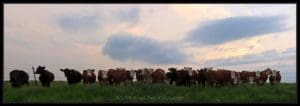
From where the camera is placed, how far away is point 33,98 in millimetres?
21094

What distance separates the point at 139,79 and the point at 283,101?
5605 millimetres

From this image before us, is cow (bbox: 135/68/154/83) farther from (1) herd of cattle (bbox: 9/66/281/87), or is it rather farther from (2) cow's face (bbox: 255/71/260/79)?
(2) cow's face (bbox: 255/71/260/79)

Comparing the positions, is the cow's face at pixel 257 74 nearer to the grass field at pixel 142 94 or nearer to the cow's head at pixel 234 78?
the grass field at pixel 142 94

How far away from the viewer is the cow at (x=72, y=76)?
21.9 m

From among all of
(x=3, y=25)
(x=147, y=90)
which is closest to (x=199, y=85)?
(x=147, y=90)

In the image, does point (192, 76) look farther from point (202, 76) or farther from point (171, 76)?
point (171, 76)

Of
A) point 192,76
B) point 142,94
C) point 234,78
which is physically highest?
point 192,76

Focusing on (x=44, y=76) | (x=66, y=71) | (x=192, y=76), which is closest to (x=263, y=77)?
(x=192, y=76)

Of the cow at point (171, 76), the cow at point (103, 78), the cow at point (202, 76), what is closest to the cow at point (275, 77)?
the cow at point (202, 76)

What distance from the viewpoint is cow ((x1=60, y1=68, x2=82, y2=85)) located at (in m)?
21.9

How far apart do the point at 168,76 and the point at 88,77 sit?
3425 mm

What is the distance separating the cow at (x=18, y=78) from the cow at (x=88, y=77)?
2.20m

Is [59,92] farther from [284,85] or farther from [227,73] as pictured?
[284,85]

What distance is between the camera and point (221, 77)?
907 inches
